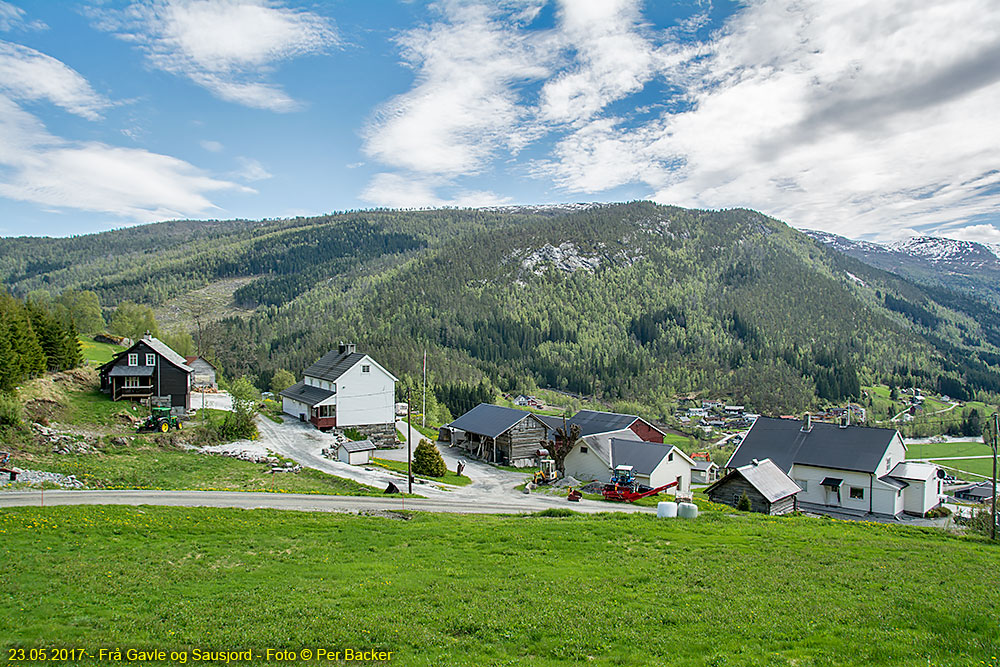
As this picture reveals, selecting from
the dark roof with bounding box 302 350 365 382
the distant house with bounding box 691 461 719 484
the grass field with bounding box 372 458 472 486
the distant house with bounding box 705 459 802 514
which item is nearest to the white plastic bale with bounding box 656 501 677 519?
the distant house with bounding box 705 459 802 514

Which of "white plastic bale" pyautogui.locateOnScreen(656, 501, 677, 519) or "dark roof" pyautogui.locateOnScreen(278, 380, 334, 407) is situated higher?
"dark roof" pyautogui.locateOnScreen(278, 380, 334, 407)

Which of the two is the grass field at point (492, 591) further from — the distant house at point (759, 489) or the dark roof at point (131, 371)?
the dark roof at point (131, 371)

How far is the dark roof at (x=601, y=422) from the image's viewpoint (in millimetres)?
61931

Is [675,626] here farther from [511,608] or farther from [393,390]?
[393,390]

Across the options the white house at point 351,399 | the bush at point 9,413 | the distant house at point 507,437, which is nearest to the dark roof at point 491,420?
the distant house at point 507,437

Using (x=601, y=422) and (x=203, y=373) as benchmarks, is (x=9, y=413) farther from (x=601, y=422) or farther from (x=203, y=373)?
(x=601, y=422)

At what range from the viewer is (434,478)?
46688 millimetres

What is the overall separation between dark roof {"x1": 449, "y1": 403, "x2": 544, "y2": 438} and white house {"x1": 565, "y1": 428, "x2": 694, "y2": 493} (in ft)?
28.2

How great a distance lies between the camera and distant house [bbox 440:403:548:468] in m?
60.3

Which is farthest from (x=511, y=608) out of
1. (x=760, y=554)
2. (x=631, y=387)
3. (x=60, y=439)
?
(x=631, y=387)

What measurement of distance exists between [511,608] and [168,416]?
42.3m

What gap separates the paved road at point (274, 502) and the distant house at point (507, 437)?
25670 mm

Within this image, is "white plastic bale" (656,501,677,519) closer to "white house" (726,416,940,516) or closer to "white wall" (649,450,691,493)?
"white wall" (649,450,691,493)

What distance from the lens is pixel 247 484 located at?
33562 mm
